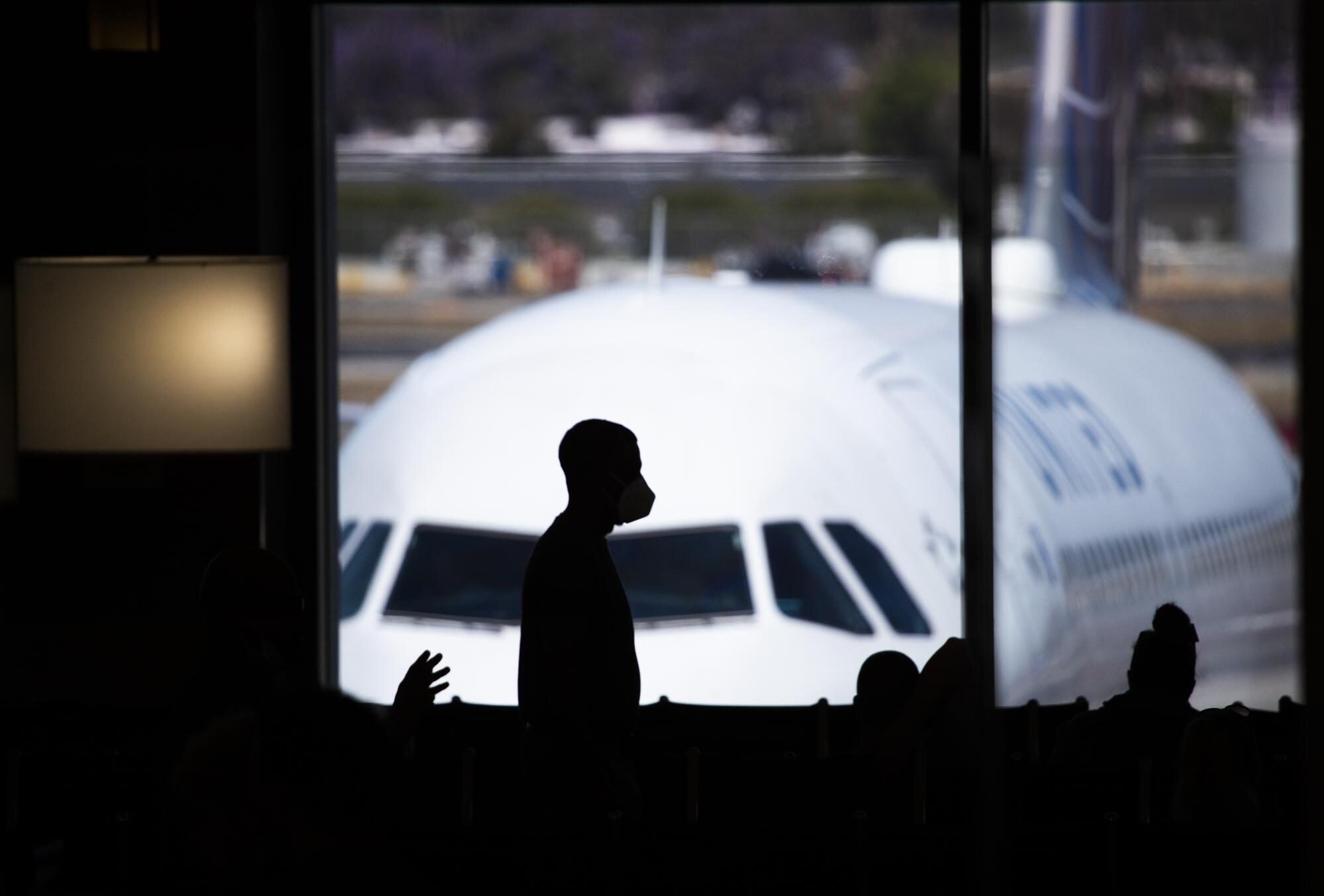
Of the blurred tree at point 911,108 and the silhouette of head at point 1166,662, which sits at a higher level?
the blurred tree at point 911,108

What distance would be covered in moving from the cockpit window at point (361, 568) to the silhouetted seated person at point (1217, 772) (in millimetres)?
3851

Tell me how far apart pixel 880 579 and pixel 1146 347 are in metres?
4.64

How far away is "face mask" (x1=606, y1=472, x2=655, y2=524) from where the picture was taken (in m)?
2.73

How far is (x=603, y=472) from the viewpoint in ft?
8.76

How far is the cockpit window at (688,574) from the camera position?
17.9 feet

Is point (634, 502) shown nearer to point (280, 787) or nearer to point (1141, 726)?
point (1141, 726)

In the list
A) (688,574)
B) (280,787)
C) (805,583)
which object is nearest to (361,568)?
(688,574)

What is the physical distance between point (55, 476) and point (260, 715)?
7.81ft

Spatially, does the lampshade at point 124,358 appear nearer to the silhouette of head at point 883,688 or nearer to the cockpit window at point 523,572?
the silhouette of head at point 883,688

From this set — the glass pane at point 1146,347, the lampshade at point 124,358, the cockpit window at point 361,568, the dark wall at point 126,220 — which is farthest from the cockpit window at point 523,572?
the lampshade at point 124,358

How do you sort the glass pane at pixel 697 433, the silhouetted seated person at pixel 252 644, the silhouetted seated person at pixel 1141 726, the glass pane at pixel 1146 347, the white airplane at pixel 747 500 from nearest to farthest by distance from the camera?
the glass pane at pixel 1146 347 → the silhouetted seated person at pixel 252 644 → the silhouetted seated person at pixel 1141 726 → the glass pane at pixel 697 433 → the white airplane at pixel 747 500

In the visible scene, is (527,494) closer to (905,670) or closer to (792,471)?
(792,471)

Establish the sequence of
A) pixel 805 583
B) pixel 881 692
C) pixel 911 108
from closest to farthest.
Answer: pixel 881 692
pixel 805 583
pixel 911 108

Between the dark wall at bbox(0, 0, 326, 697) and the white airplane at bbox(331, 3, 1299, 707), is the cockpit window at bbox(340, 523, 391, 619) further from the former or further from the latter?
the dark wall at bbox(0, 0, 326, 697)
